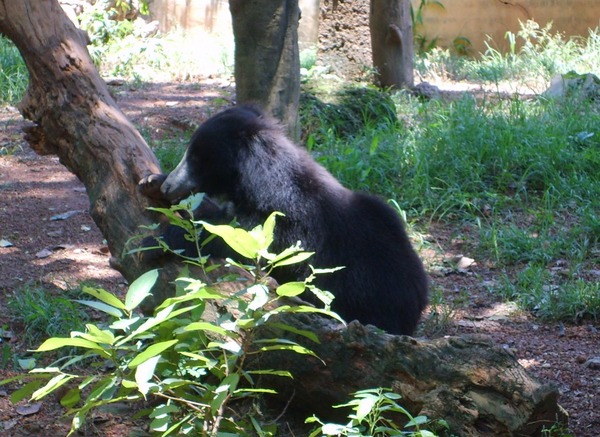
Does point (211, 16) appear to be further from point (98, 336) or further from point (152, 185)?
point (98, 336)

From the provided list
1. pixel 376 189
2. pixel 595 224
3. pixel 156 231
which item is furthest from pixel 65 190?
pixel 595 224

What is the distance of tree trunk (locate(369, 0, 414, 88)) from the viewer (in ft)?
27.6

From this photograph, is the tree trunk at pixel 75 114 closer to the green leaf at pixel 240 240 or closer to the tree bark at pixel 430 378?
the tree bark at pixel 430 378

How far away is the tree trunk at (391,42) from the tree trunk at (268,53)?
9.00ft

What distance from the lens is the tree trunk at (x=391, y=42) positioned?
8.40 m

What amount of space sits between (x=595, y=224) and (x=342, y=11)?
466 cm

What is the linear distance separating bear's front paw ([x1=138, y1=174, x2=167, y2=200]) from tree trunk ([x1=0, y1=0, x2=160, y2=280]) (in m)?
0.05

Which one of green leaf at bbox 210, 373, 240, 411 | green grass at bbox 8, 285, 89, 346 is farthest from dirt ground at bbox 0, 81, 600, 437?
green leaf at bbox 210, 373, 240, 411

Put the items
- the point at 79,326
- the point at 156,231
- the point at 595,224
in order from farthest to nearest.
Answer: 1. the point at 595,224
2. the point at 79,326
3. the point at 156,231

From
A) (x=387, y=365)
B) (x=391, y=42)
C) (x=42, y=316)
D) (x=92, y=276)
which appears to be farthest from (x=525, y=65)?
(x=387, y=365)

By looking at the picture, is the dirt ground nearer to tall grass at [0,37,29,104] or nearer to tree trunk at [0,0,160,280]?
tall grass at [0,37,29,104]

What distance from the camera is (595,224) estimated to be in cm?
526

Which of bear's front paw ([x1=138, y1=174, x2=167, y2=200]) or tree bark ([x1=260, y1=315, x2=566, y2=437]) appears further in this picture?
bear's front paw ([x1=138, y1=174, x2=167, y2=200])

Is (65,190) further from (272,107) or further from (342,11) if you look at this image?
(342,11)
